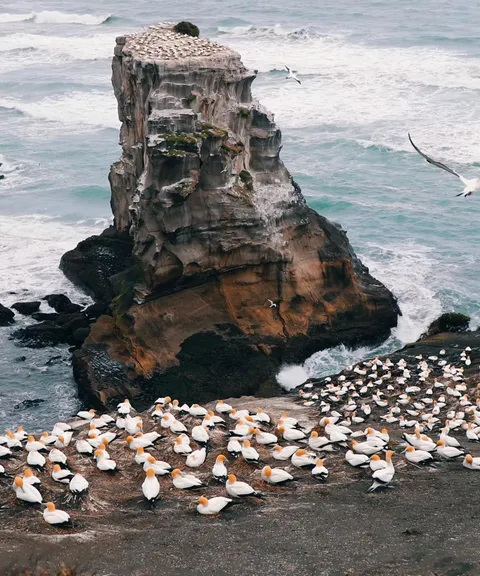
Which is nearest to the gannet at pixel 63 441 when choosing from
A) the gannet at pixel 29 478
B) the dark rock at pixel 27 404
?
the gannet at pixel 29 478

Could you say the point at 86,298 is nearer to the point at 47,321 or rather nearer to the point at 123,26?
the point at 47,321

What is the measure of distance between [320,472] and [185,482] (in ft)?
11.2

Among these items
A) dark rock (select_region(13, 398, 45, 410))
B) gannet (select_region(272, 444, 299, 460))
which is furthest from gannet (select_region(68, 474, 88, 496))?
dark rock (select_region(13, 398, 45, 410))

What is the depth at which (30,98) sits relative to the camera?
86.6m

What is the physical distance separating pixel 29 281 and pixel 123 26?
2775 inches

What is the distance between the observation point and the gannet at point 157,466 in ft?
85.8

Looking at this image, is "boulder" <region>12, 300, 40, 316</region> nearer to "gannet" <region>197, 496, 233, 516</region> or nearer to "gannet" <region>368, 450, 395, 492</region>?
"gannet" <region>197, 496, 233, 516</region>

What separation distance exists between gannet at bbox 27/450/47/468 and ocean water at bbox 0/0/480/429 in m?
12.9

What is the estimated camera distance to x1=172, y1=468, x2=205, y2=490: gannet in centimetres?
2553

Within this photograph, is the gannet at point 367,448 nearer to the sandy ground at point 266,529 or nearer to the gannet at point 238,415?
the sandy ground at point 266,529

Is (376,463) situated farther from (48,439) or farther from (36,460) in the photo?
(48,439)

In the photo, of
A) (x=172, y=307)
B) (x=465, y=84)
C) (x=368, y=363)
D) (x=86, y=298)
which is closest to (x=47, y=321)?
(x=86, y=298)

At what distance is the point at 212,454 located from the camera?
28.4 m

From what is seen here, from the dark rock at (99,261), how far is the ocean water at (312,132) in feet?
2.49
